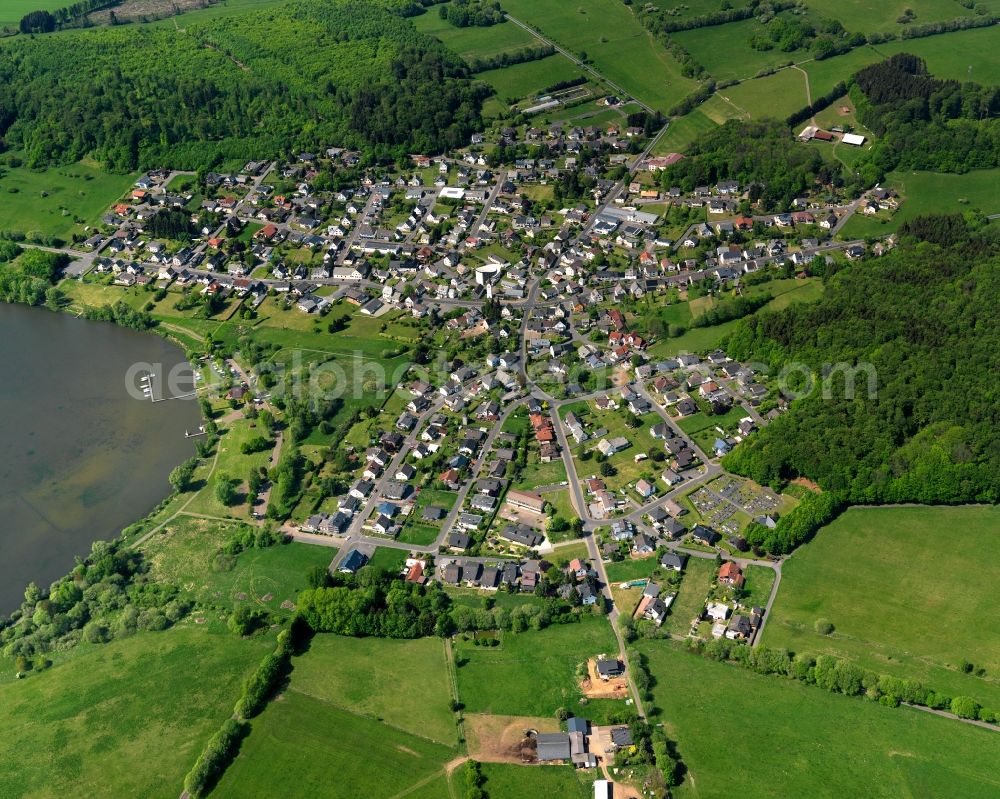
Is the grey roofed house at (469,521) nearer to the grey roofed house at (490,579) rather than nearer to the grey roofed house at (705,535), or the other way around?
the grey roofed house at (490,579)

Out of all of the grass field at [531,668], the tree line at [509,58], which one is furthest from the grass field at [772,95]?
the grass field at [531,668]

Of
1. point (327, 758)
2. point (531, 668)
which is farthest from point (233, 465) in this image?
point (531, 668)

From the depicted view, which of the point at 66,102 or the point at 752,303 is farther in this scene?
the point at 66,102

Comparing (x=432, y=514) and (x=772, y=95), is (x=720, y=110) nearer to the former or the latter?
(x=772, y=95)

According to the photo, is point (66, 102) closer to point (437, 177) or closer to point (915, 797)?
point (437, 177)

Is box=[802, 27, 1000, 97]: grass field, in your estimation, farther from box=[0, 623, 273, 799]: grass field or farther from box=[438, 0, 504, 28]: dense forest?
box=[0, 623, 273, 799]: grass field

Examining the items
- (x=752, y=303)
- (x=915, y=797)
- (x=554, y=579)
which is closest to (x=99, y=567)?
(x=554, y=579)

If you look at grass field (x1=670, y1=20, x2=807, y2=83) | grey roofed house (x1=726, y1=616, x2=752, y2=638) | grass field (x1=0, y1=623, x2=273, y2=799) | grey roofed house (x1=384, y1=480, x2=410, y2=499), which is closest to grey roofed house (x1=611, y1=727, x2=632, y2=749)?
grey roofed house (x1=726, y1=616, x2=752, y2=638)
